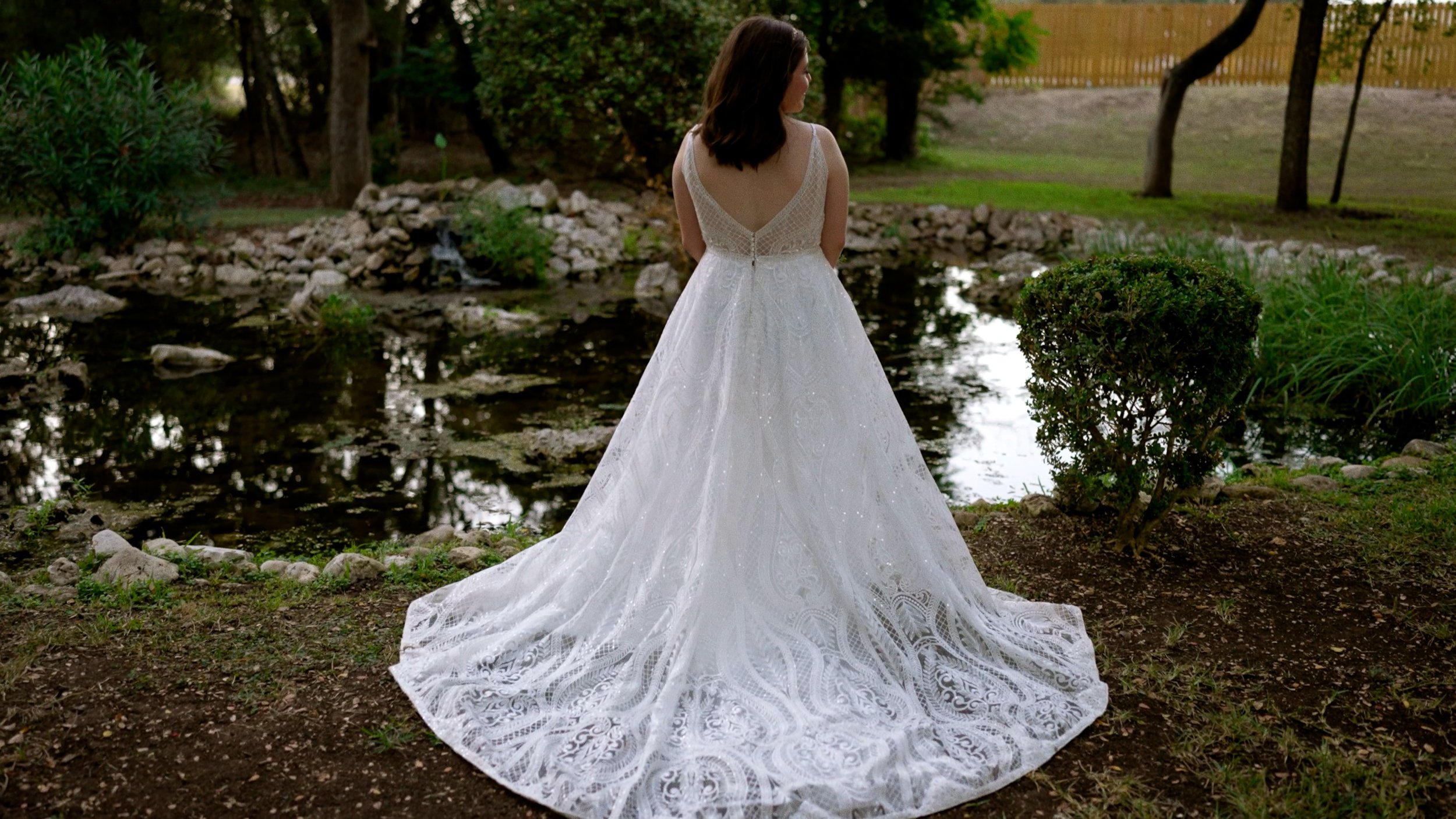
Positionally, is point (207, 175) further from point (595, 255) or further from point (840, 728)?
point (840, 728)

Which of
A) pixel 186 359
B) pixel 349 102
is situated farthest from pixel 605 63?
pixel 186 359

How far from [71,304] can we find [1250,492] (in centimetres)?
1064

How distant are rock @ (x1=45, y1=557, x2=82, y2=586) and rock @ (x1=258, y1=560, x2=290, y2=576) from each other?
66cm

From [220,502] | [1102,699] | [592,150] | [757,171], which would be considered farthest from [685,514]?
[592,150]

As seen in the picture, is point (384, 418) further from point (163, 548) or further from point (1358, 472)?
point (1358, 472)

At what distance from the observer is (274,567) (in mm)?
4531

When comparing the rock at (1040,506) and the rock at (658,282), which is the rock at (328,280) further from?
the rock at (1040,506)

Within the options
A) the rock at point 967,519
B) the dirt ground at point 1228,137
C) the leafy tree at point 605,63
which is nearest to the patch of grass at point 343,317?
the leafy tree at point 605,63

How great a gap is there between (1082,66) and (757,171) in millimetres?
26618

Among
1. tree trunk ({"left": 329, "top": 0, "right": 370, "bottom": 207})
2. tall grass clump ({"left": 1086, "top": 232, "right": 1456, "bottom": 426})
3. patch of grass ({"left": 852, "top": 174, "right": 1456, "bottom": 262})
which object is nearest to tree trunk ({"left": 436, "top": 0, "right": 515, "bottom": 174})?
tree trunk ({"left": 329, "top": 0, "right": 370, "bottom": 207})

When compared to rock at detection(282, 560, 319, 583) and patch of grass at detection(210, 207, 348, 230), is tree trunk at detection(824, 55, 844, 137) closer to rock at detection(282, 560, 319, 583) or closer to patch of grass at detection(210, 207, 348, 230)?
patch of grass at detection(210, 207, 348, 230)

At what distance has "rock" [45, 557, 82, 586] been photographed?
171 inches

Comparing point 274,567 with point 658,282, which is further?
point 658,282

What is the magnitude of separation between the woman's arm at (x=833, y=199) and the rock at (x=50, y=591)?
120 inches
